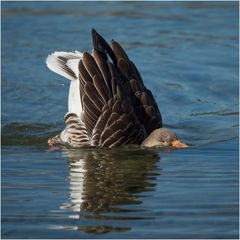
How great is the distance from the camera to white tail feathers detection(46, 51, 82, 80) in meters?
10.5

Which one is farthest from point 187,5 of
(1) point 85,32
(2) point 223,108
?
(2) point 223,108

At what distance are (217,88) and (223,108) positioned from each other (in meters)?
1.02

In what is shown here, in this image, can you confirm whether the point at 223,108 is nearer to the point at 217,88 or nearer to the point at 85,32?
the point at 217,88

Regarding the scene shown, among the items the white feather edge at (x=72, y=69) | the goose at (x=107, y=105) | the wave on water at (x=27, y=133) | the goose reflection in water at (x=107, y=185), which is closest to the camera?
the goose reflection in water at (x=107, y=185)

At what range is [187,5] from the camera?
64.7ft

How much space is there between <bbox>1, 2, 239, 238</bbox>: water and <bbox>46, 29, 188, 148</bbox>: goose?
0.19m

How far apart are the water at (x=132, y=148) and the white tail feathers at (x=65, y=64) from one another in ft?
3.17

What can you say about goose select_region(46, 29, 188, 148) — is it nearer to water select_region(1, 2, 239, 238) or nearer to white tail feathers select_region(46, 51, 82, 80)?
white tail feathers select_region(46, 51, 82, 80)

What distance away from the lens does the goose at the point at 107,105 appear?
32.8ft

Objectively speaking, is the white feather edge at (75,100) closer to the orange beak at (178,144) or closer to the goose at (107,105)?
the goose at (107,105)

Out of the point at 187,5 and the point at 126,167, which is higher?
the point at 187,5

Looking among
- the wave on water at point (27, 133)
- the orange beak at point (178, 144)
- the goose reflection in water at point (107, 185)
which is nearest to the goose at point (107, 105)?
the orange beak at point (178, 144)

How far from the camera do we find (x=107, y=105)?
9984 millimetres

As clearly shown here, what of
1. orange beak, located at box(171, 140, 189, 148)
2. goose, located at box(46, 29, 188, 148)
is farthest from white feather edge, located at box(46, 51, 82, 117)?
orange beak, located at box(171, 140, 189, 148)
